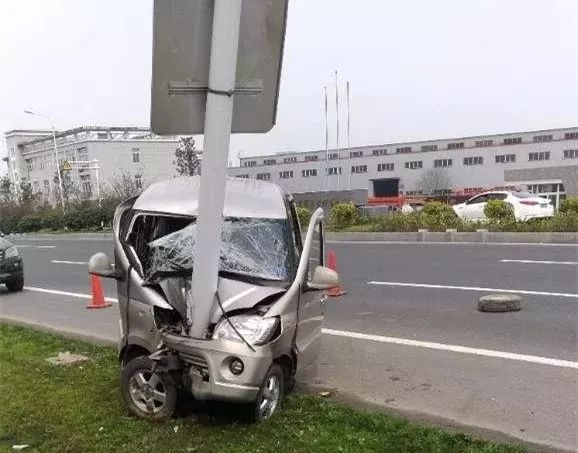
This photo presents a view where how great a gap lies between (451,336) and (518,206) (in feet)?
57.2

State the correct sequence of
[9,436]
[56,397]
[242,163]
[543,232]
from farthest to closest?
[242,163] → [543,232] → [56,397] → [9,436]

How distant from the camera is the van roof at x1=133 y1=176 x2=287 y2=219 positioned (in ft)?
16.9

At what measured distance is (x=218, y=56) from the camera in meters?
4.02

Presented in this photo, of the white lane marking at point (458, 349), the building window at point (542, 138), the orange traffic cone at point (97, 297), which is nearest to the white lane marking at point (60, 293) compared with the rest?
the orange traffic cone at point (97, 297)

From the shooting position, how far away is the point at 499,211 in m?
21.4

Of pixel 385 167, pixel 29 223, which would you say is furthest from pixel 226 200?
pixel 385 167

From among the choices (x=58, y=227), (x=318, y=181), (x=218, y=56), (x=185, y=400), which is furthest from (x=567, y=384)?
(x=318, y=181)

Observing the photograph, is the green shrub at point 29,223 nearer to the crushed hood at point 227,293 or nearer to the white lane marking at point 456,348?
the white lane marking at point 456,348

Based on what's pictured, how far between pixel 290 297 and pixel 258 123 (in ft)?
4.28

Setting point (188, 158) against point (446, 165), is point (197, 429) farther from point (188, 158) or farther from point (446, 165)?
point (446, 165)

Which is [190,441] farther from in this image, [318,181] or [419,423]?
[318,181]

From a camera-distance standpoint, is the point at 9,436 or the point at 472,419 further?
the point at 472,419

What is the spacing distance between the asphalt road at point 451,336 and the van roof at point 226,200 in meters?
1.73

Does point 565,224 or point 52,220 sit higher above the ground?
point 565,224
